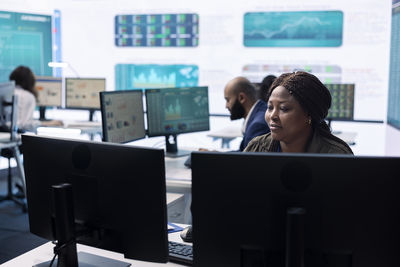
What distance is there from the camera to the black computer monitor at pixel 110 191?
1.32 metres

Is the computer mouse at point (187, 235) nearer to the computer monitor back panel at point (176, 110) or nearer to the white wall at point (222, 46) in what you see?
the computer monitor back panel at point (176, 110)

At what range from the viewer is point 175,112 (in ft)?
12.1

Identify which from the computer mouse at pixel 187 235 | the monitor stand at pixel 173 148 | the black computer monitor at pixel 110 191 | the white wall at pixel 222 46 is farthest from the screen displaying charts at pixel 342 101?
the black computer monitor at pixel 110 191

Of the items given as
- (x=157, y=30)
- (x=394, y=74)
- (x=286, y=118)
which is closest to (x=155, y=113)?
(x=286, y=118)

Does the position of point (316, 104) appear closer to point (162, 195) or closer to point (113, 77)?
point (162, 195)

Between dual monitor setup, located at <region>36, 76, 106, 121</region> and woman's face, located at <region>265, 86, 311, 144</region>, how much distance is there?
14.0 ft

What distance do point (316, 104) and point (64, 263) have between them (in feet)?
3.61

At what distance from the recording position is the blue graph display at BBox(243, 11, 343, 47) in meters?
5.75

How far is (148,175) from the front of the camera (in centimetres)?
131

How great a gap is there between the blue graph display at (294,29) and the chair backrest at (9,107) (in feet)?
9.80

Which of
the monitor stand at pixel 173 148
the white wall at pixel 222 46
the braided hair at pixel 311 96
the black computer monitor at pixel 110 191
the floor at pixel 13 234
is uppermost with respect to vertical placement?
the white wall at pixel 222 46

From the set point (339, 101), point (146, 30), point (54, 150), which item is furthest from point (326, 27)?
A: point (54, 150)

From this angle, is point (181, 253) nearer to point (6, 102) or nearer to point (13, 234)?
point (13, 234)

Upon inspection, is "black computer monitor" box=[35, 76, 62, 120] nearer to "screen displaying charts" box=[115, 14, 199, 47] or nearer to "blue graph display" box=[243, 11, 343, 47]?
"screen displaying charts" box=[115, 14, 199, 47]
